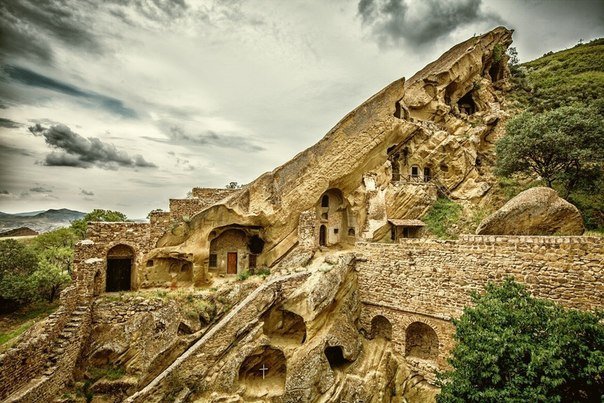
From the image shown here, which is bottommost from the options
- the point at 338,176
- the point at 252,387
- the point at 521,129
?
the point at 252,387

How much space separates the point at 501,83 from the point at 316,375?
3197 cm

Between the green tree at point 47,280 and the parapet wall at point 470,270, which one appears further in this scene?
the green tree at point 47,280

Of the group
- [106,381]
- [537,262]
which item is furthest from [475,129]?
[106,381]

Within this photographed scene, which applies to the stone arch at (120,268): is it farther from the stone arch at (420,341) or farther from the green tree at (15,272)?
the stone arch at (420,341)

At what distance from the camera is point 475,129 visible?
25.1m

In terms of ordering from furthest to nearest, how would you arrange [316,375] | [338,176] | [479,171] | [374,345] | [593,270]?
1. [479,171]
2. [338,176]
3. [374,345]
4. [316,375]
5. [593,270]

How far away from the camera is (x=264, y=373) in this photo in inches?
570

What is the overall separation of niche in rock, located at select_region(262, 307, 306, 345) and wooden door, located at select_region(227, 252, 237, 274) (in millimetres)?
6683

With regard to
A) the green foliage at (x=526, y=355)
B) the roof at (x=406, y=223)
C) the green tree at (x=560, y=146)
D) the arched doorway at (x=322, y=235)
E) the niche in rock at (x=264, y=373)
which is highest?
the green tree at (x=560, y=146)

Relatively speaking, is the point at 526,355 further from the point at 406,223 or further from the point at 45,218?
the point at 45,218

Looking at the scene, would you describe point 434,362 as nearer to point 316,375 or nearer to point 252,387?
point 316,375

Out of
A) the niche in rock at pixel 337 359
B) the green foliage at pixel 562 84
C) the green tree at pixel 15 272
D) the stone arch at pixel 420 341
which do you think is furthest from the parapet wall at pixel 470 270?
the green tree at pixel 15 272

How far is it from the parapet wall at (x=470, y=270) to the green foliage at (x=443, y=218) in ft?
20.1

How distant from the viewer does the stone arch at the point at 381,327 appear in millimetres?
15825
